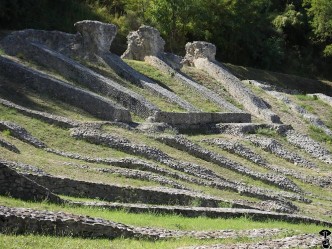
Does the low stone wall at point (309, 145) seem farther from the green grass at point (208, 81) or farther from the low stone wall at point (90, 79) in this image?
the low stone wall at point (90, 79)

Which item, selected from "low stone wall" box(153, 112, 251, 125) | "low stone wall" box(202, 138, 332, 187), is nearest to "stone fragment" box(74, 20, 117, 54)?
"low stone wall" box(153, 112, 251, 125)

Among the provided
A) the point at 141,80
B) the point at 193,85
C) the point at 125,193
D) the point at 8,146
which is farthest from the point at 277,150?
the point at 8,146

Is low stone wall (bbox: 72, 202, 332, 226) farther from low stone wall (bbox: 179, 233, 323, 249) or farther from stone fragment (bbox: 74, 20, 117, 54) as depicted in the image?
stone fragment (bbox: 74, 20, 117, 54)

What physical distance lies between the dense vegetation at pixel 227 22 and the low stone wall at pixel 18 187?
2569 centimetres

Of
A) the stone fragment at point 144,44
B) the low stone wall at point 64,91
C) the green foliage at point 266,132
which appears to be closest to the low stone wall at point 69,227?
the low stone wall at point 64,91

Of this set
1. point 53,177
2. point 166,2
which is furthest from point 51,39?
point 53,177

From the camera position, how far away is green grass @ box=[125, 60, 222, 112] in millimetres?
29427

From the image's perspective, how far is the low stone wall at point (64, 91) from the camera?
2339cm

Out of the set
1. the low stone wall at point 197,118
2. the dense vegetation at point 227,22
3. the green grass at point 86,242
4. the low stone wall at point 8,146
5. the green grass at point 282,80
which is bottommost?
the green grass at point 86,242

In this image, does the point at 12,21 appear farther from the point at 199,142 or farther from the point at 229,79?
the point at 199,142

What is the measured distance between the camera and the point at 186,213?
14664 millimetres

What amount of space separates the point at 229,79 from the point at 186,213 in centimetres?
2014

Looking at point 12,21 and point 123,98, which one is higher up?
point 12,21

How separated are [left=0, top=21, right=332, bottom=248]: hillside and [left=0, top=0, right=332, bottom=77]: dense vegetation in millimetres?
6291
